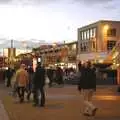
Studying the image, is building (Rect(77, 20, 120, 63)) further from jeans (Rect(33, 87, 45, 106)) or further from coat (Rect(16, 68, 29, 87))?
jeans (Rect(33, 87, 45, 106))

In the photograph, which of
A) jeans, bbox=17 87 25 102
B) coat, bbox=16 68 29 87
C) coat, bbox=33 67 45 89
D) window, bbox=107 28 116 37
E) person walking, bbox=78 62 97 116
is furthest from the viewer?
window, bbox=107 28 116 37

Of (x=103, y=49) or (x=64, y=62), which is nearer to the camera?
(x=103, y=49)

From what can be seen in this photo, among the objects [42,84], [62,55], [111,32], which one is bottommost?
[42,84]

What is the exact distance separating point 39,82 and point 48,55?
389 ft

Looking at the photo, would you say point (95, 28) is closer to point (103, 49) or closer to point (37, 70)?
point (103, 49)

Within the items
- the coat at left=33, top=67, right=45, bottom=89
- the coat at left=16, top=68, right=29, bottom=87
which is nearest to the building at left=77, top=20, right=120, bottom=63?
the coat at left=16, top=68, right=29, bottom=87

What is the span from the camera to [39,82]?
1997 centimetres

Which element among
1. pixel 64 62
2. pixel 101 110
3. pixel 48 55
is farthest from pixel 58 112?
pixel 48 55

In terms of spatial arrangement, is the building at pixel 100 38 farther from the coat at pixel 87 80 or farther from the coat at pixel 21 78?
the coat at pixel 87 80

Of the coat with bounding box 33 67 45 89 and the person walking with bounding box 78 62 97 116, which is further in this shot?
the coat with bounding box 33 67 45 89

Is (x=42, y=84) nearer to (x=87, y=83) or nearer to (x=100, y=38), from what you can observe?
(x=87, y=83)

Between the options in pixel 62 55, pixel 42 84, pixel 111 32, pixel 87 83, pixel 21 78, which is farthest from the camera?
pixel 62 55

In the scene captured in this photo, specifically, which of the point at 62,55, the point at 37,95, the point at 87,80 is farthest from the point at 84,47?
the point at 87,80

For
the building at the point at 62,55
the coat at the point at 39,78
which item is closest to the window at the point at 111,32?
the building at the point at 62,55
